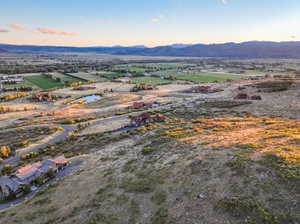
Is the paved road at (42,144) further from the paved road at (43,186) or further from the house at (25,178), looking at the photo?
the paved road at (43,186)

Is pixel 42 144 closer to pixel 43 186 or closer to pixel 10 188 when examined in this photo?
pixel 43 186

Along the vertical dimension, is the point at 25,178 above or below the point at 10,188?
above

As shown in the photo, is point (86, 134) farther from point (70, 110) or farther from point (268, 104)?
point (268, 104)

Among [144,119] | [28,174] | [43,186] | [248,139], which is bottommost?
[43,186]

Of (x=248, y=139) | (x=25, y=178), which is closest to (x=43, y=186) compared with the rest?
(x=25, y=178)

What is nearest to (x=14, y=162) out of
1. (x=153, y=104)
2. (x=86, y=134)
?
(x=86, y=134)

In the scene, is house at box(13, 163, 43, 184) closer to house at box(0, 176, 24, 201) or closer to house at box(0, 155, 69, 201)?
house at box(0, 155, 69, 201)

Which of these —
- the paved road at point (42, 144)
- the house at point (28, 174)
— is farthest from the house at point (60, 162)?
the paved road at point (42, 144)

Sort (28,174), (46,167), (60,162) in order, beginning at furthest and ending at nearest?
(60,162)
(46,167)
(28,174)
